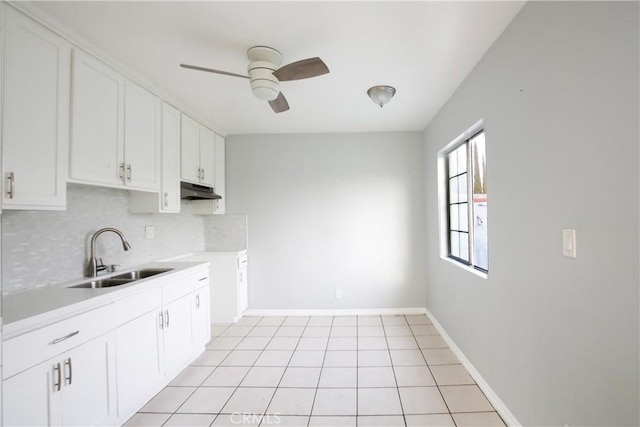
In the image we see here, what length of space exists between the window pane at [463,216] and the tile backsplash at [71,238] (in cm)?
320

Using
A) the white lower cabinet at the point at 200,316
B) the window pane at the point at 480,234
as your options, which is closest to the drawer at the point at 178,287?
the white lower cabinet at the point at 200,316

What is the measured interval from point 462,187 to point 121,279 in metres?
3.23

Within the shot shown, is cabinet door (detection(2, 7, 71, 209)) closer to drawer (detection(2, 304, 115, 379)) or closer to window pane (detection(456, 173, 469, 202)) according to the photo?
drawer (detection(2, 304, 115, 379))

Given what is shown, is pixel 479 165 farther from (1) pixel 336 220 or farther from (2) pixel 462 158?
(1) pixel 336 220

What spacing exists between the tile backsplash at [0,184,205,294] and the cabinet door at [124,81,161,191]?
13.7 inches

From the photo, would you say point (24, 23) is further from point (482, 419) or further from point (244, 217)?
point (482, 419)

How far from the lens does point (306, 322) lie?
3.48 m

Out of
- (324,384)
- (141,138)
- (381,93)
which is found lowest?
(324,384)

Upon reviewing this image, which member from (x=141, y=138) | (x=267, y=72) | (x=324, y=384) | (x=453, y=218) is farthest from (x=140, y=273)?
(x=453, y=218)

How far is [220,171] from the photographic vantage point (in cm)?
368

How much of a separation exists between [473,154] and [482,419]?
2.06 meters

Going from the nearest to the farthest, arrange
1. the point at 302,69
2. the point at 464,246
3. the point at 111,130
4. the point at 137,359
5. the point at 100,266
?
the point at 302,69, the point at 137,359, the point at 111,130, the point at 100,266, the point at 464,246

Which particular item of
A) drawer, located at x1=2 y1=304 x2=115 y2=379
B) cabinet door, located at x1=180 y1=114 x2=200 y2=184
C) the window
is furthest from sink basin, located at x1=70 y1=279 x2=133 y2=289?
the window

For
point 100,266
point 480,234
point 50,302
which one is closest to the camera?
point 50,302
